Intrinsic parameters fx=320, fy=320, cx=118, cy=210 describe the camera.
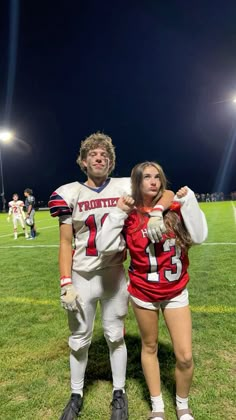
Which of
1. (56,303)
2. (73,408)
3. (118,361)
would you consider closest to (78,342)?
(118,361)

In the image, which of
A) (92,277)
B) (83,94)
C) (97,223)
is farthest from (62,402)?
(83,94)

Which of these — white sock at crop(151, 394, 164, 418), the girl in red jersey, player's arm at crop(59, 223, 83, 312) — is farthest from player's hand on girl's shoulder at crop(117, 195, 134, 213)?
white sock at crop(151, 394, 164, 418)

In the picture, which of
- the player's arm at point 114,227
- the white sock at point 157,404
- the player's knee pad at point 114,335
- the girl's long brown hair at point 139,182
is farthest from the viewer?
the player's knee pad at point 114,335

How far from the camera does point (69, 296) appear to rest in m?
2.32

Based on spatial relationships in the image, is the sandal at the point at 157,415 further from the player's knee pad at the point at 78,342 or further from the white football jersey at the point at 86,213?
the white football jersey at the point at 86,213

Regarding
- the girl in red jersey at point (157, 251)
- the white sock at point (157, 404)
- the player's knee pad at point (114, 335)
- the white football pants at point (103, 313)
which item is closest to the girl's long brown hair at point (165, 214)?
the girl in red jersey at point (157, 251)

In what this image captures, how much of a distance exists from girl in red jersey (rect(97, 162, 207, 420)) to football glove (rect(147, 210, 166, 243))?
0.06 m

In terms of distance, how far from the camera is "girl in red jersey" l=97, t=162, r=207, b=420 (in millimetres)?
2182

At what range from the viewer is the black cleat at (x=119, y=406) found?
95.7 inches

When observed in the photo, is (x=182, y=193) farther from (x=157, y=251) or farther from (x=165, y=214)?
(x=157, y=251)

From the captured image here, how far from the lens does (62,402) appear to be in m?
2.72

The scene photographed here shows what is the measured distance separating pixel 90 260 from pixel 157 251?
0.53m

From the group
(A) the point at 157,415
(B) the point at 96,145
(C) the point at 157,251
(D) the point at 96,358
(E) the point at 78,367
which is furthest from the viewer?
(D) the point at 96,358

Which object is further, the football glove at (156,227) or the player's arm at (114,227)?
the player's arm at (114,227)
